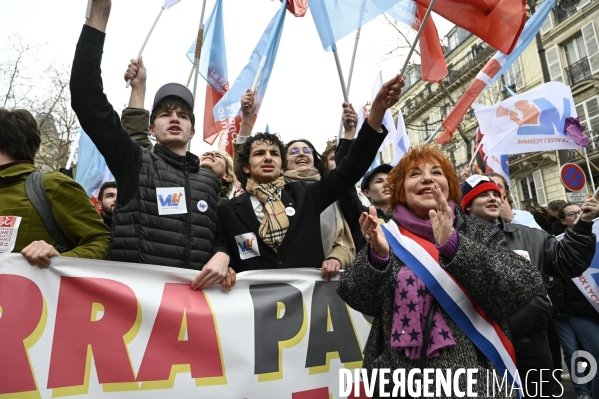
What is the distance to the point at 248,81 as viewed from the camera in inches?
240

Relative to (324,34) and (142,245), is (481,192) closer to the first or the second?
(324,34)

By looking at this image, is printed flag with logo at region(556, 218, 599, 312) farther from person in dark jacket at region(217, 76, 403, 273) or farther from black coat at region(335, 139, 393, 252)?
person in dark jacket at region(217, 76, 403, 273)

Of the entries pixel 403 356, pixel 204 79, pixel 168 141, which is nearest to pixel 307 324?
pixel 403 356

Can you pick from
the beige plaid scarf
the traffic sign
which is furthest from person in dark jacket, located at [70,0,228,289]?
the traffic sign

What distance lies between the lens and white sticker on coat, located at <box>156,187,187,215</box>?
2.55 m

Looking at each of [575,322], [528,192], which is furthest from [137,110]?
[528,192]

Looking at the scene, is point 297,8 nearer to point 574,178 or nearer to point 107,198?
point 107,198

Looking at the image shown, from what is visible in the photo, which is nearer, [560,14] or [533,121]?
[533,121]

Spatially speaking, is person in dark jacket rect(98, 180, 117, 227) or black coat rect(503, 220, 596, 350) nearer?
black coat rect(503, 220, 596, 350)

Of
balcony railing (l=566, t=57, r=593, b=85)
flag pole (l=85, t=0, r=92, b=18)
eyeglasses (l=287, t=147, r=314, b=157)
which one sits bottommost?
eyeglasses (l=287, t=147, r=314, b=157)

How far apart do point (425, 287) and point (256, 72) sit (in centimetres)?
424

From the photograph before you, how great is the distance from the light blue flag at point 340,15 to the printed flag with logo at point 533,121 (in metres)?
3.99

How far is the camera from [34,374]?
2.18 m

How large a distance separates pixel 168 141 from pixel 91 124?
58 centimetres
